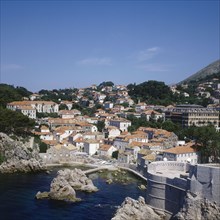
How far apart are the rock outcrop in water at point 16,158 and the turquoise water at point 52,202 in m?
4.05

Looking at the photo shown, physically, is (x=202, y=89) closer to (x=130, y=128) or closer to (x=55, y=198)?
(x=130, y=128)

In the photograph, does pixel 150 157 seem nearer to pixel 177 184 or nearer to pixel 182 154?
pixel 182 154

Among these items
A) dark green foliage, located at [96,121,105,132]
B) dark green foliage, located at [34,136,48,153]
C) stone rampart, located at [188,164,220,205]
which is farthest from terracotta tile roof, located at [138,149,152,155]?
dark green foliage, located at [96,121,105,132]

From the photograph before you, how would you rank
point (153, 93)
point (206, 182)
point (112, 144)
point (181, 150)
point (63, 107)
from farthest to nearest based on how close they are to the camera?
1. point (153, 93)
2. point (63, 107)
3. point (112, 144)
4. point (181, 150)
5. point (206, 182)

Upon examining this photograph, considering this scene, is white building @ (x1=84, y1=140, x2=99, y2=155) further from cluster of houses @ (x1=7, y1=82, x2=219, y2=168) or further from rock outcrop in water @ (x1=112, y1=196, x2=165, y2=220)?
rock outcrop in water @ (x1=112, y1=196, x2=165, y2=220)

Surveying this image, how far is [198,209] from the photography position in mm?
25641

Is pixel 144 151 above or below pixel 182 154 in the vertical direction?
below

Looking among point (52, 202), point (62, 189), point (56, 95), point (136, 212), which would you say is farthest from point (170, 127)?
point (56, 95)

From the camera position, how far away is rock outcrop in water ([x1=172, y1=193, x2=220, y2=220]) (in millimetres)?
24984

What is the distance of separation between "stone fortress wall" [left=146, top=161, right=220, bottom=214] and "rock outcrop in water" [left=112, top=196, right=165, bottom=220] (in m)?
1.00

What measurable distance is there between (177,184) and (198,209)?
2793 millimetres

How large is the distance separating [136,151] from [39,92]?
270ft

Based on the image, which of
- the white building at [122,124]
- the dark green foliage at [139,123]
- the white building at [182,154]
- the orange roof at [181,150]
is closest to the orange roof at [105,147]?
the orange roof at [181,150]

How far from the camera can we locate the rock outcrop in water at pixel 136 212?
27.8 m
